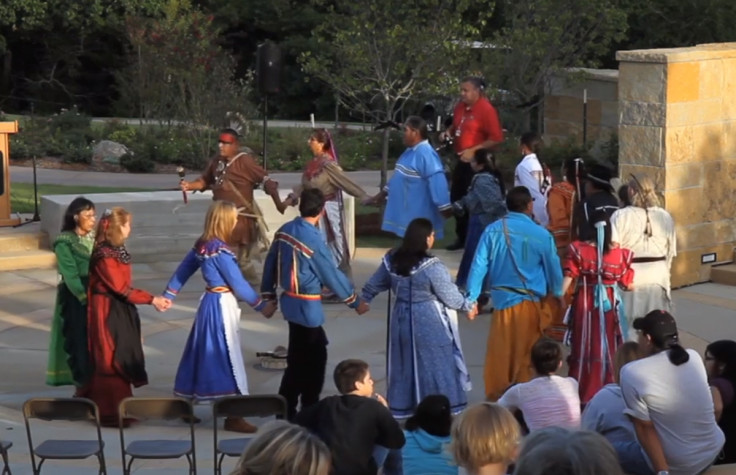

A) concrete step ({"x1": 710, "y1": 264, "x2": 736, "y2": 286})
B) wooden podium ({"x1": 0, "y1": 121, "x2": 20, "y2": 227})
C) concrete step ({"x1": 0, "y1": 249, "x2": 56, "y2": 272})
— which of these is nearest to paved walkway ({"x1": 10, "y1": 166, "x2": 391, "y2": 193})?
wooden podium ({"x1": 0, "y1": 121, "x2": 20, "y2": 227})

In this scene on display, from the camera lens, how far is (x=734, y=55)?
1368 cm

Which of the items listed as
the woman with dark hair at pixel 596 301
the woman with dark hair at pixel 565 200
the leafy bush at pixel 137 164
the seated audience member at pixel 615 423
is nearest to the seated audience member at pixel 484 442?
the seated audience member at pixel 615 423

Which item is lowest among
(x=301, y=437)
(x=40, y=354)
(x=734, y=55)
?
(x=40, y=354)

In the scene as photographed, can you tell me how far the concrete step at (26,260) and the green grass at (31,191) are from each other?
2554 millimetres

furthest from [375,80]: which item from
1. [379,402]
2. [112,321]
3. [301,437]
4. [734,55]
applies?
[301,437]

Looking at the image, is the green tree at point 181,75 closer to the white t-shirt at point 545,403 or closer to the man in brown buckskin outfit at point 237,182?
the man in brown buckskin outfit at point 237,182

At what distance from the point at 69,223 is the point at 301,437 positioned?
6200 mm

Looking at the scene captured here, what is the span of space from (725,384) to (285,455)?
4.20 m

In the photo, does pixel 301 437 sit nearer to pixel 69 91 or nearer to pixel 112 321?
pixel 112 321

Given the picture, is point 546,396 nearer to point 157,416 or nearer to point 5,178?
point 157,416

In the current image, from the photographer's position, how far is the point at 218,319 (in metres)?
9.82

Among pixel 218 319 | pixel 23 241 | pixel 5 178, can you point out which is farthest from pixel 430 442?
pixel 5 178

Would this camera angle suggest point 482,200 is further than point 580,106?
No

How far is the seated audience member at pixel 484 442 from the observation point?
553cm
